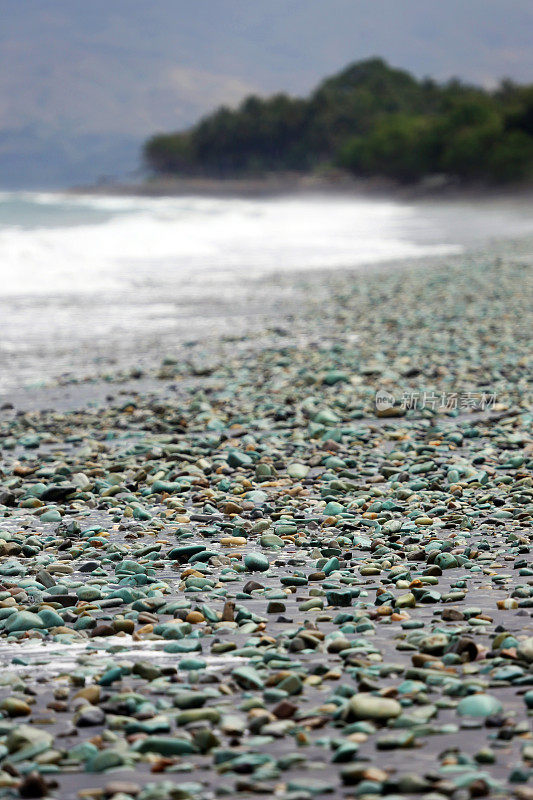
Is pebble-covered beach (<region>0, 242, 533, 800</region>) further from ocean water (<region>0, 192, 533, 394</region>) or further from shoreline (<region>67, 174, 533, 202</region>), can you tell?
shoreline (<region>67, 174, 533, 202</region>)

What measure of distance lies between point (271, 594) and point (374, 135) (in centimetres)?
12591

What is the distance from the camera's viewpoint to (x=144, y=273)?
26000mm

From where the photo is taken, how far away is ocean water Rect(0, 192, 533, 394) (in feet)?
45.8

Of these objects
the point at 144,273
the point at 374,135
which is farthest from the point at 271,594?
the point at 374,135

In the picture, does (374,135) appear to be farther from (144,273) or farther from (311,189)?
(144,273)

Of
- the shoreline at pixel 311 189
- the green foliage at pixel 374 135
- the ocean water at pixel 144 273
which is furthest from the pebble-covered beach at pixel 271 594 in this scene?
the green foliage at pixel 374 135

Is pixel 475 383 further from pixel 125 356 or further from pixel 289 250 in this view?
pixel 289 250

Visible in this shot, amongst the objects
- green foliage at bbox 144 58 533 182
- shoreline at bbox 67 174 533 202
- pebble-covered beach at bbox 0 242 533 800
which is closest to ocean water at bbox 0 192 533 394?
pebble-covered beach at bbox 0 242 533 800

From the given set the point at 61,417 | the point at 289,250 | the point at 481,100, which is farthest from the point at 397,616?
the point at 481,100

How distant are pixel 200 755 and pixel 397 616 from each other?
4.24 ft

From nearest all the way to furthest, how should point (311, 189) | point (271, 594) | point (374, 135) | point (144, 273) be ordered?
1. point (271, 594)
2. point (144, 273)
3. point (374, 135)
4. point (311, 189)

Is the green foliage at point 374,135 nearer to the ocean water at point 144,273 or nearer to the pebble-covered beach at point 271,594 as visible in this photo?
the ocean water at point 144,273

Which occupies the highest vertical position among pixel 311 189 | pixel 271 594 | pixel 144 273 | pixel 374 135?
pixel 374 135

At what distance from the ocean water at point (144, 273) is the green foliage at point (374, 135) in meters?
48.6
